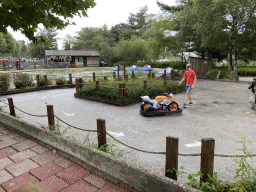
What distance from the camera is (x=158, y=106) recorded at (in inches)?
308

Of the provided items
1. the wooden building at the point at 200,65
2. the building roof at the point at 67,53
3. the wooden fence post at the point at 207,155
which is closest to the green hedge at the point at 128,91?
the wooden fence post at the point at 207,155

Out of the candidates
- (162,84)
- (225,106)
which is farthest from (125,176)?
(162,84)

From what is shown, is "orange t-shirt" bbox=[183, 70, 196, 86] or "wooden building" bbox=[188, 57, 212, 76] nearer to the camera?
"orange t-shirt" bbox=[183, 70, 196, 86]

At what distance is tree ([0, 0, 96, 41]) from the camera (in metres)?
5.60

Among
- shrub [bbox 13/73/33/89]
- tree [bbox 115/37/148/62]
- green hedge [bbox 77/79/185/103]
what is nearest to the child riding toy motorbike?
green hedge [bbox 77/79/185/103]

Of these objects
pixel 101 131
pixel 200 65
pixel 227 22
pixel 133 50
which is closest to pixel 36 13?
pixel 101 131

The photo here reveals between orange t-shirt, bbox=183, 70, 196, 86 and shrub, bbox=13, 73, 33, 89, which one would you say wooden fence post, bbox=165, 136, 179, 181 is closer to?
orange t-shirt, bbox=183, 70, 196, 86

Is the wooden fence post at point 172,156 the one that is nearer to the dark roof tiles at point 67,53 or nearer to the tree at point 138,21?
the dark roof tiles at point 67,53

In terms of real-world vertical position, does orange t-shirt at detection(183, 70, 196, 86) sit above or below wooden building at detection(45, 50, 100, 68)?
below

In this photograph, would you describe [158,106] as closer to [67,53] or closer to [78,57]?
[67,53]

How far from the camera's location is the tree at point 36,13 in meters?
5.60

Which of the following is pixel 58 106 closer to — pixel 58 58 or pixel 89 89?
pixel 89 89

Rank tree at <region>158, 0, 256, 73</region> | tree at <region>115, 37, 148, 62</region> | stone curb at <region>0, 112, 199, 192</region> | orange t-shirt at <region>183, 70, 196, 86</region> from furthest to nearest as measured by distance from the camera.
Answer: tree at <region>115, 37, 148, 62</region> < tree at <region>158, 0, 256, 73</region> < orange t-shirt at <region>183, 70, 196, 86</region> < stone curb at <region>0, 112, 199, 192</region>

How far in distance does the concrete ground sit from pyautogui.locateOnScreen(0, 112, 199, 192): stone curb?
0.62 metres
